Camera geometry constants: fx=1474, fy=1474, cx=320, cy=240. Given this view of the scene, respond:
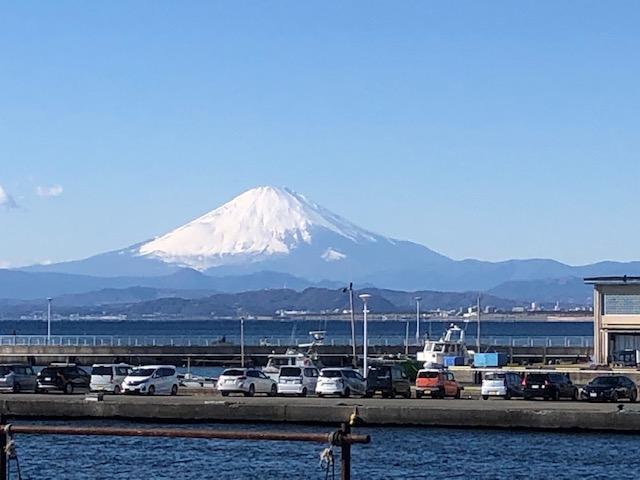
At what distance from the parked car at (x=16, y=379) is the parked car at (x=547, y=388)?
20558 millimetres

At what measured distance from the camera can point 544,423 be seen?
4553 centimetres

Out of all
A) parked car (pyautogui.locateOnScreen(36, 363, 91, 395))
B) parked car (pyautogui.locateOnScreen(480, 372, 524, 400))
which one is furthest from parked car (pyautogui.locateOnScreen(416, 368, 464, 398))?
parked car (pyautogui.locateOnScreen(36, 363, 91, 395))

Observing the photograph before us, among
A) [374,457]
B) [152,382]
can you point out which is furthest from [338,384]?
[374,457]

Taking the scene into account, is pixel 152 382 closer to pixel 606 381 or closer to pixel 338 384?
pixel 338 384

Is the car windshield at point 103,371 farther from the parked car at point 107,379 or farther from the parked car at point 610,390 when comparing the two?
the parked car at point 610,390

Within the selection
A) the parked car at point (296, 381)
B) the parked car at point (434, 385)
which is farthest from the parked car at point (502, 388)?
the parked car at point (296, 381)

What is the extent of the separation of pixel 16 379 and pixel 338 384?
1399 centimetres

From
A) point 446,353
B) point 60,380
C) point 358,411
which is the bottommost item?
point 358,411

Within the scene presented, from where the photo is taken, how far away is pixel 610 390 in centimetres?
5441

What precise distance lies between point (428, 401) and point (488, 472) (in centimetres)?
1607

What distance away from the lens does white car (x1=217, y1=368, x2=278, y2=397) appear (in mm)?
57844

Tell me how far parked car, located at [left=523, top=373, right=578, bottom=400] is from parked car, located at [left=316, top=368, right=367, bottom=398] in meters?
6.30

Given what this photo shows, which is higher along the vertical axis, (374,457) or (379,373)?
(379,373)

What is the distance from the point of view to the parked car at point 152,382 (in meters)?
58.5
